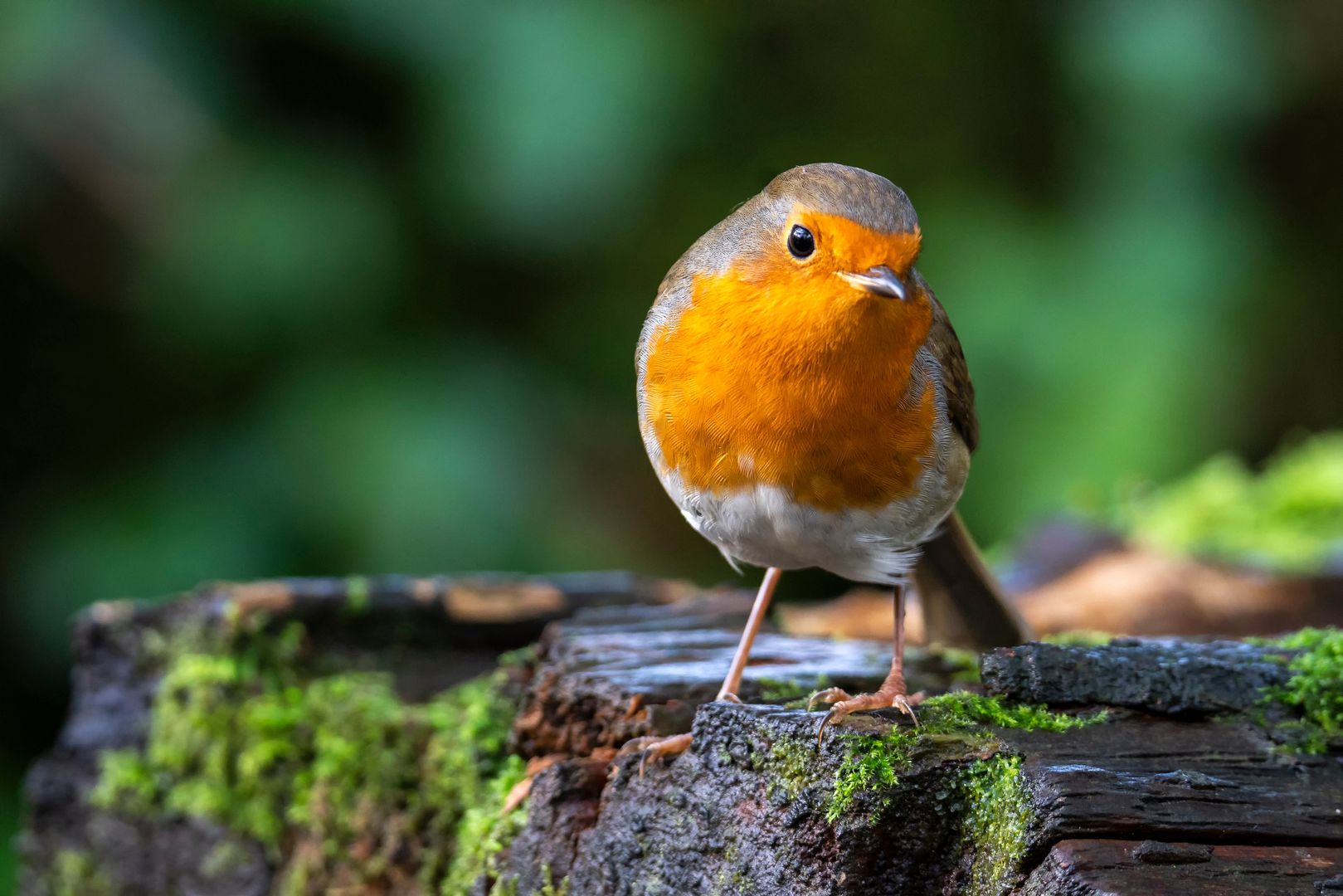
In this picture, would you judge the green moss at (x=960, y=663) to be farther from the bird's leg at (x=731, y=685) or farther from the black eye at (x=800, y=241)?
the black eye at (x=800, y=241)

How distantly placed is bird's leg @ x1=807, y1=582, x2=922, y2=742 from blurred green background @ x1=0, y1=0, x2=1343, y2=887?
239 cm

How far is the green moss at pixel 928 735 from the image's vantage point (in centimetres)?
191

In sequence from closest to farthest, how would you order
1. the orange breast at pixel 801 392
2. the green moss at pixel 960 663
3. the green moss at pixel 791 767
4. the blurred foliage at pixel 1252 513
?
the green moss at pixel 791 767 → the orange breast at pixel 801 392 → the green moss at pixel 960 663 → the blurred foliage at pixel 1252 513

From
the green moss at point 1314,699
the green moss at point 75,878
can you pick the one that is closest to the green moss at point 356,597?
the green moss at point 75,878

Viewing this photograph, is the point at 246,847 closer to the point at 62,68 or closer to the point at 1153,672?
the point at 1153,672

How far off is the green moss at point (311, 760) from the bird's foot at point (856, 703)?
2.65ft

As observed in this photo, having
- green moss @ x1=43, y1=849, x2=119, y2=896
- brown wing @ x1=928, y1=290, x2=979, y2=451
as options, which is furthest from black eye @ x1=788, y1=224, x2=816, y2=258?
green moss @ x1=43, y1=849, x2=119, y2=896

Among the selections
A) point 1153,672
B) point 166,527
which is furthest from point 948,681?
point 166,527

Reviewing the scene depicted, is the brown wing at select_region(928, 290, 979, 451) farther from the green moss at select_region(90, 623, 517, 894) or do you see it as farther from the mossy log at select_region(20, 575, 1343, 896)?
the green moss at select_region(90, 623, 517, 894)

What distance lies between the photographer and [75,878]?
3486 mm

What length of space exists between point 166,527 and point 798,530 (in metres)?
2.93

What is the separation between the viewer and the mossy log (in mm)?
1894

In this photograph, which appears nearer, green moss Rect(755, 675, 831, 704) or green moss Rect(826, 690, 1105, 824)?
green moss Rect(826, 690, 1105, 824)

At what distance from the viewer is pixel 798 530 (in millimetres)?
2297
